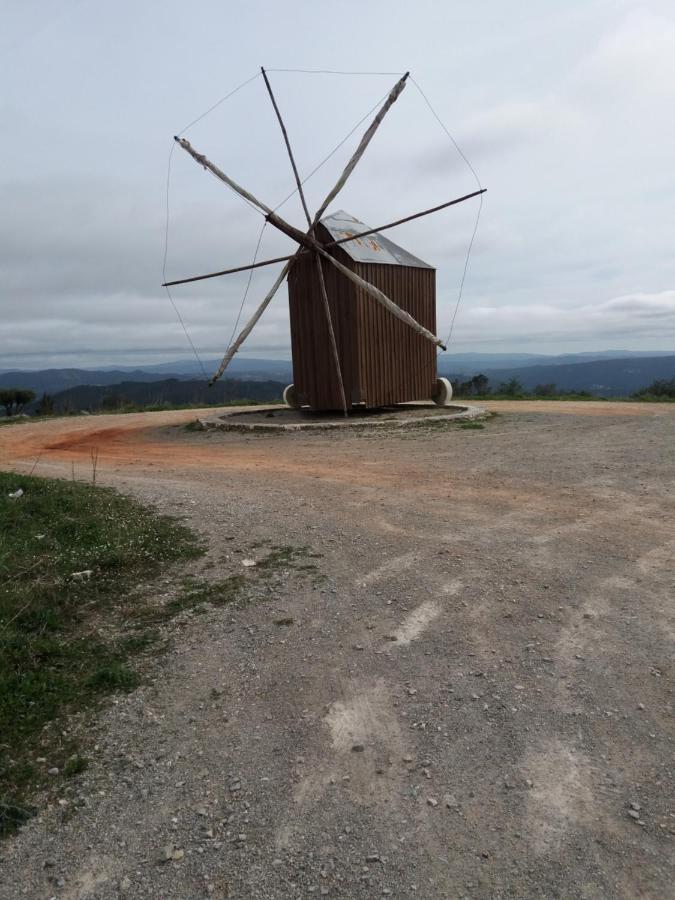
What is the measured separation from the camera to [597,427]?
12758 mm

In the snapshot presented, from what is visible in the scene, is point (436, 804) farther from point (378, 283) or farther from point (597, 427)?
point (378, 283)

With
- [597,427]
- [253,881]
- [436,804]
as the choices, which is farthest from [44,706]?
[597,427]

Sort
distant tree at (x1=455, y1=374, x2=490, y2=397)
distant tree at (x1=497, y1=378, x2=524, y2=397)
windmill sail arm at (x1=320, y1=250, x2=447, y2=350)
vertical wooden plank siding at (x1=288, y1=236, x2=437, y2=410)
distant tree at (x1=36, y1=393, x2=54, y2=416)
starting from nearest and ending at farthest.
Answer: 1. windmill sail arm at (x1=320, y1=250, x2=447, y2=350)
2. vertical wooden plank siding at (x1=288, y1=236, x2=437, y2=410)
3. distant tree at (x1=36, y1=393, x2=54, y2=416)
4. distant tree at (x1=497, y1=378, x2=524, y2=397)
5. distant tree at (x1=455, y1=374, x2=490, y2=397)

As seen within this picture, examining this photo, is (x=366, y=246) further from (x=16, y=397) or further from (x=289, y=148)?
(x=16, y=397)

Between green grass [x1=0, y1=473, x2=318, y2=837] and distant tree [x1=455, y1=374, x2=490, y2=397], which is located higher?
distant tree [x1=455, y1=374, x2=490, y2=397]

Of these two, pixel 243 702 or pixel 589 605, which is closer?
pixel 243 702

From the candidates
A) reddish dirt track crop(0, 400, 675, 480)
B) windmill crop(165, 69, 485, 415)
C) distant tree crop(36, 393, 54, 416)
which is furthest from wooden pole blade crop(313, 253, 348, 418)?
distant tree crop(36, 393, 54, 416)

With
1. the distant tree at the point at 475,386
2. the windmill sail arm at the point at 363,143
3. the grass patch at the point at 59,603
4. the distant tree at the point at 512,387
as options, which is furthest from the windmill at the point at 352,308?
the distant tree at the point at 475,386

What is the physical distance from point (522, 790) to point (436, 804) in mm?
373

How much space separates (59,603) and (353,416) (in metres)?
12.2

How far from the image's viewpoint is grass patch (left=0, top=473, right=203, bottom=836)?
3.07 metres

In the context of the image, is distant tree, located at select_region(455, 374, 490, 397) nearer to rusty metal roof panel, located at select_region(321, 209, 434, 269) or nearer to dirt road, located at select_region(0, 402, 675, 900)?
rusty metal roof panel, located at select_region(321, 209, 434, 269)

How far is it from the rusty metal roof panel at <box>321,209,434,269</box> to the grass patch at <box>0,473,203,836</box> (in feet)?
34.1

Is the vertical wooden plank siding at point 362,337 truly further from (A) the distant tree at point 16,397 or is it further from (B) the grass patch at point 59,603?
(A) the distant tree at point 16,397
